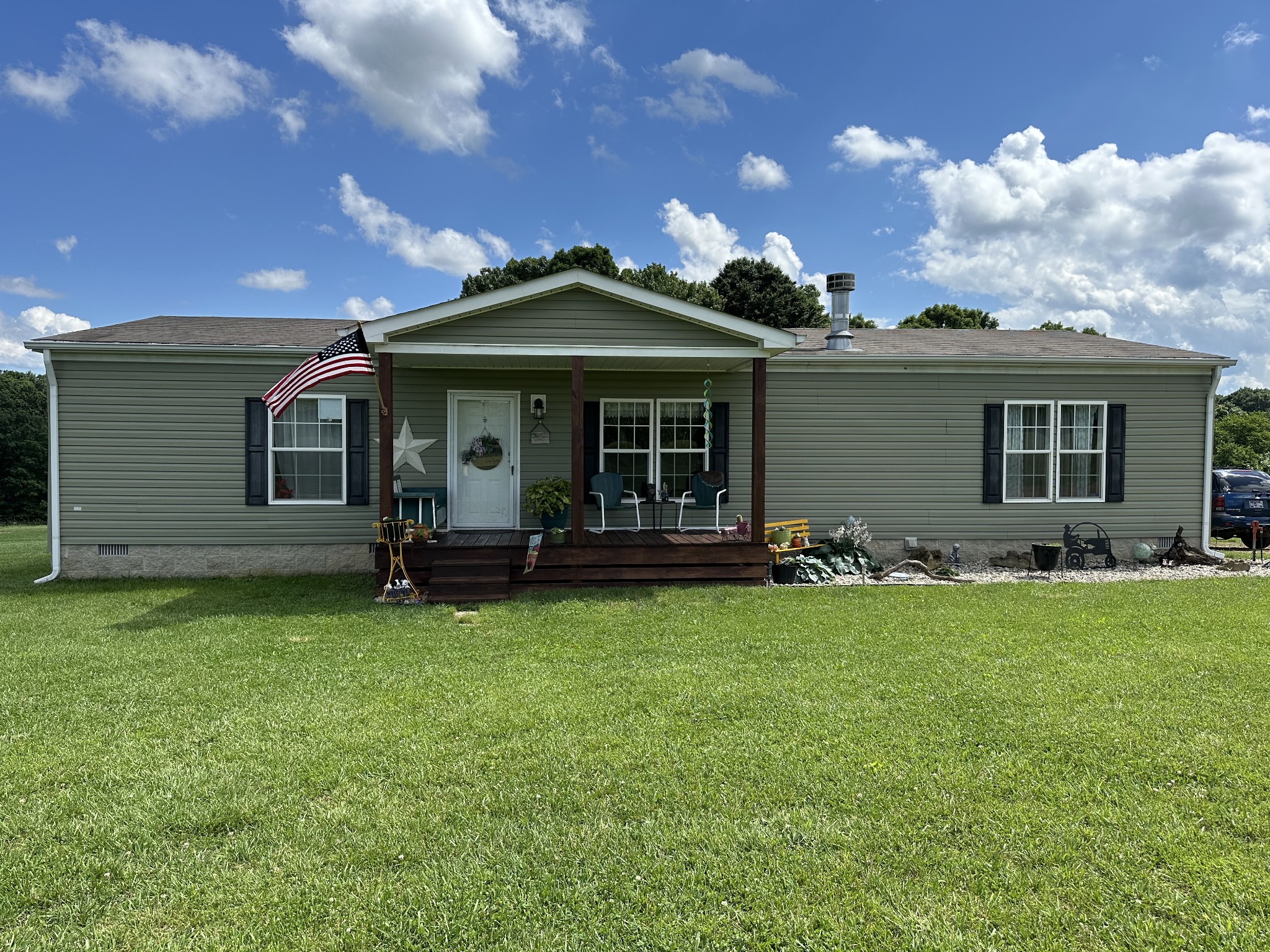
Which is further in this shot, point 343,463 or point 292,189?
point 292,189

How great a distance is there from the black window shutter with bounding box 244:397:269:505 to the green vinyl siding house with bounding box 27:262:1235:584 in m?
0.03

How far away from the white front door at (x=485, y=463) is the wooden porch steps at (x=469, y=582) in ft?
6.37

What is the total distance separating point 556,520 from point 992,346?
23.9 feet

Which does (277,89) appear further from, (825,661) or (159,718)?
(825,661)

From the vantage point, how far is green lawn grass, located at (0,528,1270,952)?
7.75ft

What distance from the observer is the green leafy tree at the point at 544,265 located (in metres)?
29.3

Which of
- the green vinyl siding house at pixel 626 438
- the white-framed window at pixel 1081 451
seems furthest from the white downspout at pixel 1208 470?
the white-framed window at pixel 1081 451

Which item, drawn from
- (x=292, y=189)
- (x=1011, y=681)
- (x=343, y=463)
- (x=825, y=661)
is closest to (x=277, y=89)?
(x=292, y=189)

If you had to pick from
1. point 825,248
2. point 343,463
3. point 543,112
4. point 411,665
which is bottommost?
point 411,665

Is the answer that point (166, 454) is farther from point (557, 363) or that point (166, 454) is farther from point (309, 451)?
point (557, 363)

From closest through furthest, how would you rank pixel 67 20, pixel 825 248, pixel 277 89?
1. pixel 67 20
2. pixel 277 89
3. pixel 825 248

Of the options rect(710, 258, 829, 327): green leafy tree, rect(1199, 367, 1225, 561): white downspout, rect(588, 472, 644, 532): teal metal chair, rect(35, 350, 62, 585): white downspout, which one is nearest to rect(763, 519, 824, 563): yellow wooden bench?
rect(588, 472, 644, 532): teal metal chair

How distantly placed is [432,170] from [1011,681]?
15298mm

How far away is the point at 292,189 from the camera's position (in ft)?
51.1
